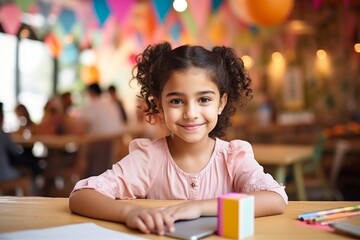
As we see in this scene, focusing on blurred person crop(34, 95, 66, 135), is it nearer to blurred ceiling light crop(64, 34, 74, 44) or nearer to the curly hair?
blurred ceiling light crop(64, 34, 74, 44)

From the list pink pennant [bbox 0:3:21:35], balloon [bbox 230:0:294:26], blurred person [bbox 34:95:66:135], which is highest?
pink pennant [bbox 0:3:21:35]

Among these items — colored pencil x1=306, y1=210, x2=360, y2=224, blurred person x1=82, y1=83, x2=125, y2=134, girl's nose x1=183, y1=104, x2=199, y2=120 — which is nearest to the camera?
colored pencil x1=306, y1=210, x2=360, y2=224

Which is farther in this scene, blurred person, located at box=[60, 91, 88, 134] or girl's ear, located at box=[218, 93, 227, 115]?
blurred person, located at box=[60, 91, 88, 134]

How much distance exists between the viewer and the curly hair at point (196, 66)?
1.44 meters

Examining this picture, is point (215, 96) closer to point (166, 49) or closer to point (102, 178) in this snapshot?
point (166, 49)

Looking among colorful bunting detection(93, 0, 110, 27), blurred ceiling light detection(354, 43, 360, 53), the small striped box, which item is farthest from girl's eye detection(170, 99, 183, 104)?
blurred ceiling light detection(354, 43, 360, 53)

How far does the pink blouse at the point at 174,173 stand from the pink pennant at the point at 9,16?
14.5 feet

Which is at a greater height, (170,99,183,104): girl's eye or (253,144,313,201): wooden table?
(170,99,183,104): girl's eye

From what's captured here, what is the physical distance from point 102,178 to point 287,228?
1.73 ft

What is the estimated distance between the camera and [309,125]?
27.3 feet

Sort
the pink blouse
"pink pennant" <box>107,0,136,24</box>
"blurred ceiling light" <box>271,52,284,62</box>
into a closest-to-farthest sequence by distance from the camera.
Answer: the pink blouse, "pink pennant" <box>107,0,136,24</box>, "blurred ceiling light" <box>271,52,284,62</box>

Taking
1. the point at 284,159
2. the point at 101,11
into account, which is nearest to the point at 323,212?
the point at 284,159

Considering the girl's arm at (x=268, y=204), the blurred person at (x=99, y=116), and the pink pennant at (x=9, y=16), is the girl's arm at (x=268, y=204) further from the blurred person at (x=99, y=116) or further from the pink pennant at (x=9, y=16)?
the blurred person at (x=99, y=116)

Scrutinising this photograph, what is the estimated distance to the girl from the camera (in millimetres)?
1336
